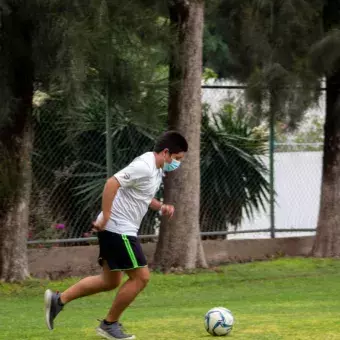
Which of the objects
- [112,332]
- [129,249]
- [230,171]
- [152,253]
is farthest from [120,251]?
[230,171]

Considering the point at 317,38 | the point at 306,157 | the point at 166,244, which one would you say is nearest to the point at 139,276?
the point at 166,244

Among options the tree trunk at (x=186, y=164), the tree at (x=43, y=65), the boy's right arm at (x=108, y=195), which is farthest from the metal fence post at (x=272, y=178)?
the boy's right arm at (x=108, y=195)

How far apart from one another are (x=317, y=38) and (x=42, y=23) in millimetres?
5228

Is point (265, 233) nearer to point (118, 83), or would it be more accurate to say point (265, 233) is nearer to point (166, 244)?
point (166, 244)

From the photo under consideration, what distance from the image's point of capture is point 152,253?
16.7 meters

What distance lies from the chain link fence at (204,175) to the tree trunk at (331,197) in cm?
61

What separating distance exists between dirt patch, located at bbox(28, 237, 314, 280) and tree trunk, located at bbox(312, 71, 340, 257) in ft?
1.73

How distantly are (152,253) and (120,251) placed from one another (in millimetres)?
8072

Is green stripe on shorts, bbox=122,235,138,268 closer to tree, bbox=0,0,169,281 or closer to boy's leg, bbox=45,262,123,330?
boy's leg, bbox=45,262,123,330

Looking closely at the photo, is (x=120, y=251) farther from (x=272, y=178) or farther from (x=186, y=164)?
(x=272, y=178)

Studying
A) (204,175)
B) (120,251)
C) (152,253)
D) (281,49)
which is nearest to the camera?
(120,251)

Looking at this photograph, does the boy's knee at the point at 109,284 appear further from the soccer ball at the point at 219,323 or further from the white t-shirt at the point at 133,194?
the soccer ball at the point at 219,323

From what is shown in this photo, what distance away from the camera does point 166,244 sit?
1603 cm

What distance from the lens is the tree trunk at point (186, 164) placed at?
15.8 metres
